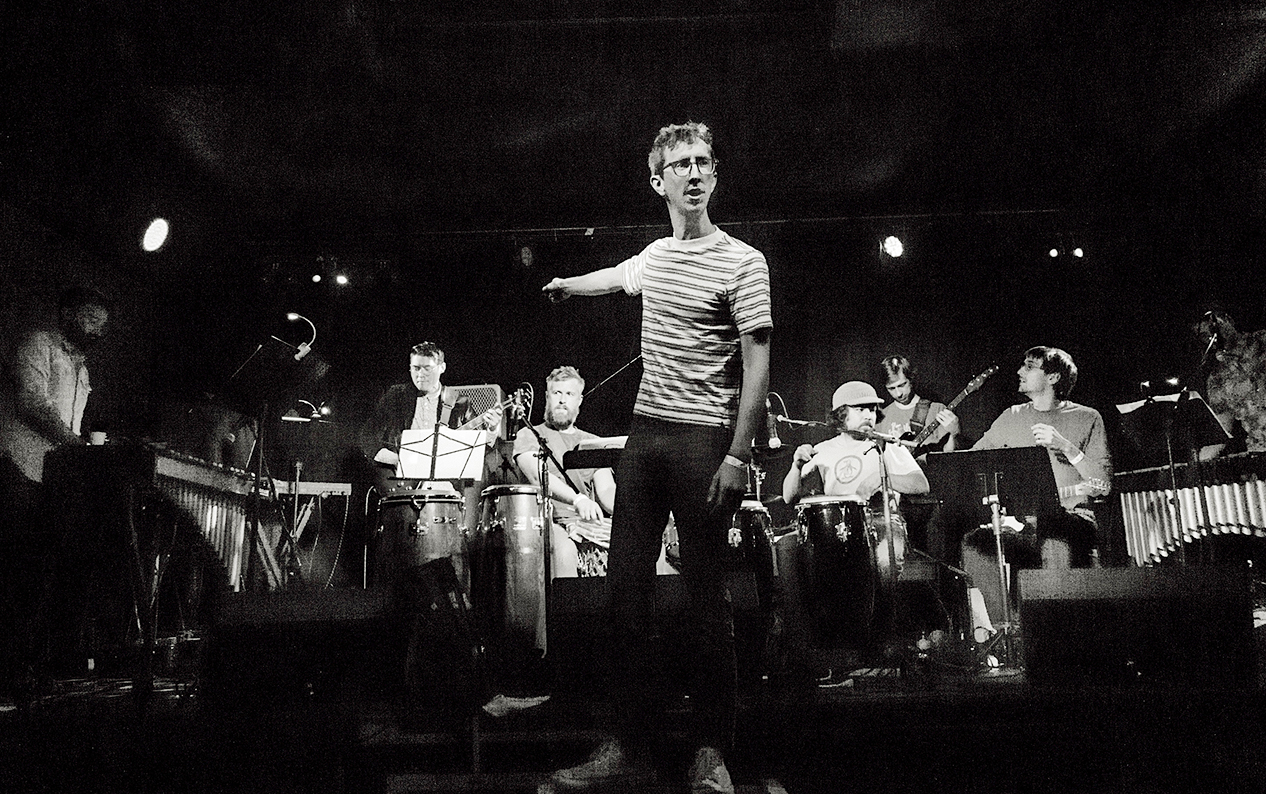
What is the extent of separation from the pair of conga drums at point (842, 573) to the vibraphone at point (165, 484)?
354cm

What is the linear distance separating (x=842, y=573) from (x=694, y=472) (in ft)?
8.97

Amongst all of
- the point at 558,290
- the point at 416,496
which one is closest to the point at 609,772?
the point at 558,290

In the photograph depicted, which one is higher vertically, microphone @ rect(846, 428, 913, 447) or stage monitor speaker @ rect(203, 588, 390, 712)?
microphone @ rect(846, 428, 913, 447)

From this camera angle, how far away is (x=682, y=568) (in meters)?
2.75

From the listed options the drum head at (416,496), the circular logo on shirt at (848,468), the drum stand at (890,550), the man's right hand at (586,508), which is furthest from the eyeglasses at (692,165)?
the circular logo on shirt at (848,468)

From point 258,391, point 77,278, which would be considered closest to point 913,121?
point 258,391

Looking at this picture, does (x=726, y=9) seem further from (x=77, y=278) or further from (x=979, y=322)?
(x=77, y=278)

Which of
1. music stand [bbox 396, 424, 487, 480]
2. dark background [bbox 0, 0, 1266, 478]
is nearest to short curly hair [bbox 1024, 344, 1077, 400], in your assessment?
dark background [bbox 0, 0, 1266, 478]

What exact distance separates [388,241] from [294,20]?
8.52 feet

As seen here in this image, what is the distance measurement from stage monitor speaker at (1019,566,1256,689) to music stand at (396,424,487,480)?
11.5 feet

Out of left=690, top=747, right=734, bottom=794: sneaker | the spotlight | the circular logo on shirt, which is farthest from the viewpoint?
the circular logo on shirt

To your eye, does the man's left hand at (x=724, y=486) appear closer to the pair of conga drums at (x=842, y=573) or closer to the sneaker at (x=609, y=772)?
the sneaker at (x=609, y=772)

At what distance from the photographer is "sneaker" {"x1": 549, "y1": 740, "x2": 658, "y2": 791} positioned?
2668mm

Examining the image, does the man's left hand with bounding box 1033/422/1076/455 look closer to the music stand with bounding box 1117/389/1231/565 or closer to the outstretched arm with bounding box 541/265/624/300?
the music stand with bounding box 1117/389/1231/565
